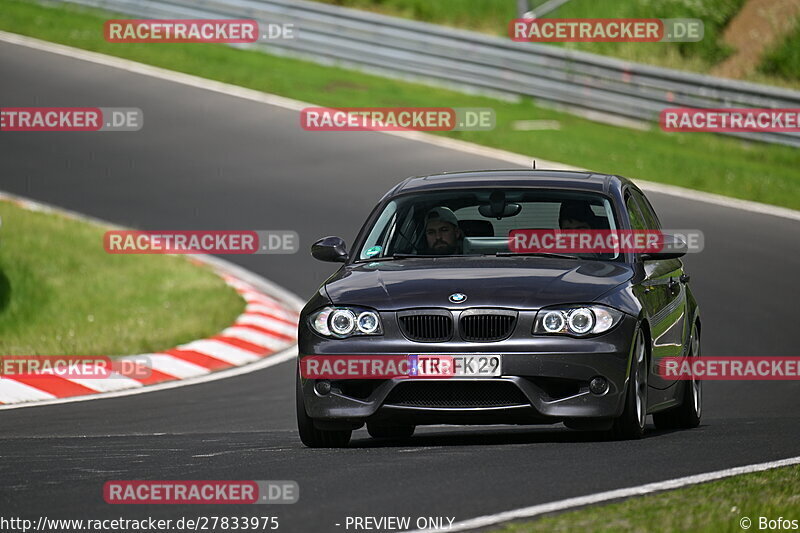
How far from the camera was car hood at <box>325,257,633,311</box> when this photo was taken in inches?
350

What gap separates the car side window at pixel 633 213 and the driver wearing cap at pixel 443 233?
106 centimetres

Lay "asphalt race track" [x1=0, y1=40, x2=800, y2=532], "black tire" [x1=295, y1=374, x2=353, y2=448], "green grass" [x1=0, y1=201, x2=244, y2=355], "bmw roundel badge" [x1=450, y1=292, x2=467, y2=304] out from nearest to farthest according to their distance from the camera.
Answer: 1. "asphalt race track" [x1=0, y1=40, x2=800, y2=532]
2. "bmw roundel badge" [x1=450, y1=292, x2=467, y2=304]
3. "black tire" [x1=295, y1=374, x2=353, y2=448]
4. "green grass" [x1=0, y1=201, x2=244, y2=355]

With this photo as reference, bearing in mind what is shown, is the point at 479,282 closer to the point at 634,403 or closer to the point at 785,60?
the point at 634,403

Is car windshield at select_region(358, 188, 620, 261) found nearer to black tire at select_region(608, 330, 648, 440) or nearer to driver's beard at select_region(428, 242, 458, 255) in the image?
driver's beard at select_region(428, 242, 458, 255)

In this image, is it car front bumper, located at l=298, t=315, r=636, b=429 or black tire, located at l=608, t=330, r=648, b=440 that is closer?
car front bumper, located at l=298, t=315, r=636, b=429

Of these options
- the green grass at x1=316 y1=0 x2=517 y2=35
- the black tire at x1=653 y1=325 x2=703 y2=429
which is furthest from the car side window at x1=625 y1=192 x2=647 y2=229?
the green grass at x1=316 y1=0 x2=517 y2=35

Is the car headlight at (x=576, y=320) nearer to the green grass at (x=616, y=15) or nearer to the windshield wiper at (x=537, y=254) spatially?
the windshield wiper at (x=537, y=254)

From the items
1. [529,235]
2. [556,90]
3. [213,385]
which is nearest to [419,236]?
[529,235]

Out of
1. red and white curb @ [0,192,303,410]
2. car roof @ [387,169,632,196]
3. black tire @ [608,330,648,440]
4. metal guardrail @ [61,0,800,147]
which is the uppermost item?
metal guardrail @ [61,0,800,147]

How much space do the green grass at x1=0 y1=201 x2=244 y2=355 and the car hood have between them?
6449 mm

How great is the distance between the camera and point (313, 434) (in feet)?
30.6

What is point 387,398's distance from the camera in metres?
8.90

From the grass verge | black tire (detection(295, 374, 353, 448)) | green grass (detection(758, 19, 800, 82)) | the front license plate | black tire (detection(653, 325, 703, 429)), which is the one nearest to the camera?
the front license plate

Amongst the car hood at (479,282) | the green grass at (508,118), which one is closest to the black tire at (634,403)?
the car hood at (479,282)
